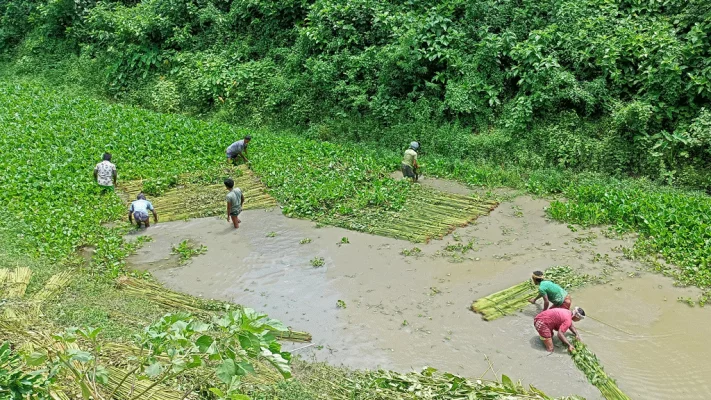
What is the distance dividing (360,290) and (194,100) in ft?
41.8

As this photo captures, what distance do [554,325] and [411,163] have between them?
255 inches

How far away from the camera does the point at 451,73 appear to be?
667 inches

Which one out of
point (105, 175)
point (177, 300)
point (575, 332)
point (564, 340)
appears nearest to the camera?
point (564, 340)

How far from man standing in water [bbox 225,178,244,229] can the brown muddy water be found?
0.82ft

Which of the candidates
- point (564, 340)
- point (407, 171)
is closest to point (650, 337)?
point (564, 340)

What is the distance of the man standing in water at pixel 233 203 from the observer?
1197 centimetres

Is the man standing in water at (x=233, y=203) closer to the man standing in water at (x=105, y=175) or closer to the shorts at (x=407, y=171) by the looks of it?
the man standing in water at (x=105, y=175)

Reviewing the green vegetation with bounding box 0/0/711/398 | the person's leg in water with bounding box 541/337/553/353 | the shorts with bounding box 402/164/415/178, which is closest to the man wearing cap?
the green vegetation with bounding box 0/0/711/398

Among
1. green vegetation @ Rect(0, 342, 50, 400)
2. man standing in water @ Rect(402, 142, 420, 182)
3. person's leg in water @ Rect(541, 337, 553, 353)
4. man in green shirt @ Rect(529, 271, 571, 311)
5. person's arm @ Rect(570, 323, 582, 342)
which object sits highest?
green vegetation @ Rect(0, 342, 50, 400)

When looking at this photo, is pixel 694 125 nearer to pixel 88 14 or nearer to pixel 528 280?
pixel 528 280

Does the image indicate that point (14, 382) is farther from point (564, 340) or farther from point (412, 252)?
point (412, 252)

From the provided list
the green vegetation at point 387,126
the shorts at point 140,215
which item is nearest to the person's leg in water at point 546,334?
the green vegetation at point 387,126

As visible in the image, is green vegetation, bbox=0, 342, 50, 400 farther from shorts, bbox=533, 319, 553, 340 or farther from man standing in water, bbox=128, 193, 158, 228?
man standing in water, bbox=128, 193, 158, 228

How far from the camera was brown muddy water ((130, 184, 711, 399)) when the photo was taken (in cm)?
792
